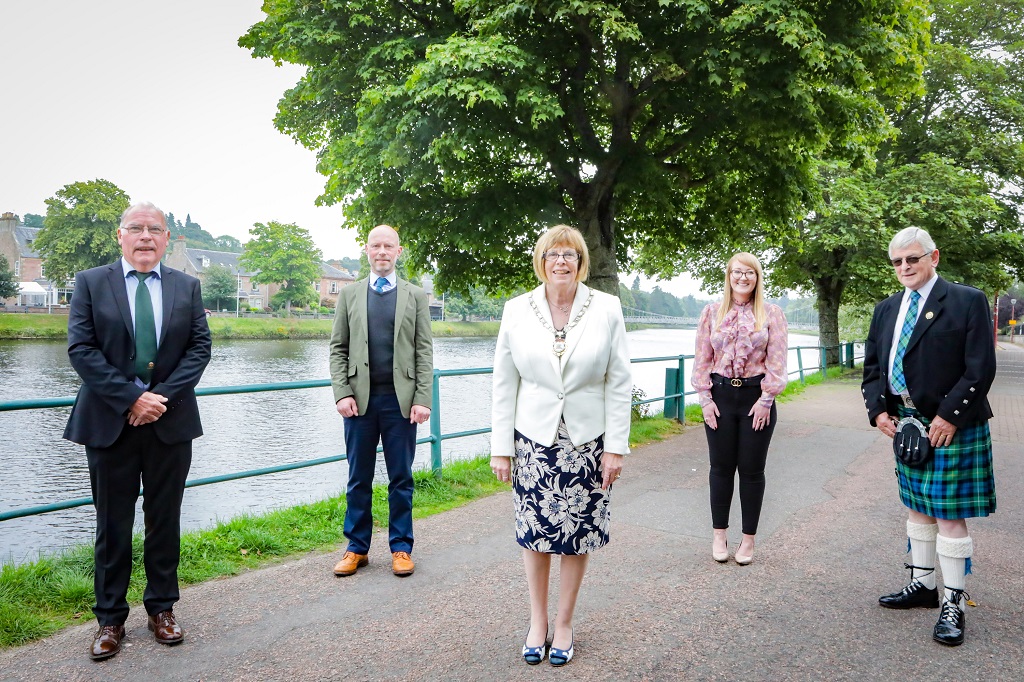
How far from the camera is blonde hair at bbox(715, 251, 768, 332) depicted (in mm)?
4461

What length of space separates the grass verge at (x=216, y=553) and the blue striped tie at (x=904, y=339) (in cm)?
351

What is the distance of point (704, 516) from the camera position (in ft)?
18.4

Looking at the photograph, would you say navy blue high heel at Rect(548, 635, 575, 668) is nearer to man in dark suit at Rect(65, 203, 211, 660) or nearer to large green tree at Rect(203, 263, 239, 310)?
man in dark suit at Rect(65, 203, 211, 660)

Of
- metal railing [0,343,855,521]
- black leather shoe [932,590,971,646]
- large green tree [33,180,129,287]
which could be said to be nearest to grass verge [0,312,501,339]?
large green tree [33,180,129,287]

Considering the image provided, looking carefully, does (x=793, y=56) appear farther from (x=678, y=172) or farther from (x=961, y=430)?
(x=961, y=430)

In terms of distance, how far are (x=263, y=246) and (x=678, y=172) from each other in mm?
63795

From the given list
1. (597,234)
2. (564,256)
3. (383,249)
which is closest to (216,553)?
(383,249)

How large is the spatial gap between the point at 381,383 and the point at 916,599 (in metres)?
3.18

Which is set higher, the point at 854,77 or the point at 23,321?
the point at 854,77

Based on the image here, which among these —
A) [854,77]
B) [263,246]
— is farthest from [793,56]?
[263,246]

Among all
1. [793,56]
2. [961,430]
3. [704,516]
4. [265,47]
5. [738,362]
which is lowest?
[704,516]

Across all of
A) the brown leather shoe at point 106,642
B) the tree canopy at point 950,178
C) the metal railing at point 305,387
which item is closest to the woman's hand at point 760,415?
the metal railing at point 305,387

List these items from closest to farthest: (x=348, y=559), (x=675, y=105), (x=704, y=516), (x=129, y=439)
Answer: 1. (x=129, y=439)
2. (x=348, y=559)
3. (x=704, y=516)
4. (x=675, y=105)

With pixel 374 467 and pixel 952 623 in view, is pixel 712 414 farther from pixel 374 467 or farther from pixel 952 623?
pixel 374 467
